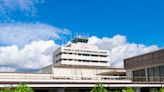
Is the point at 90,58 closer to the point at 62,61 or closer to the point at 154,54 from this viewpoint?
the point at 62,61

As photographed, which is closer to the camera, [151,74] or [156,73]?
[156,73]

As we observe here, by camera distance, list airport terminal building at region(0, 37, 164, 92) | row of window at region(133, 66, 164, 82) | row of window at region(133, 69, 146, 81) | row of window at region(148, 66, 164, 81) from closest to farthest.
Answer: airport terminal building at region(0, 37, 164, 92) → row of window at region(148, 66, 164, 81) → row of window at region(133, 66, 164, 82) → row of window at region(133, 69, 146, 81)

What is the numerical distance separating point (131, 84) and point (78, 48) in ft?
392

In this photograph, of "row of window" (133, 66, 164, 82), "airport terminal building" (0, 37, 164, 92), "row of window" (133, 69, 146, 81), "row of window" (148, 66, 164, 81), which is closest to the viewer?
"airport terminal building" (0, 37, 164, 92)

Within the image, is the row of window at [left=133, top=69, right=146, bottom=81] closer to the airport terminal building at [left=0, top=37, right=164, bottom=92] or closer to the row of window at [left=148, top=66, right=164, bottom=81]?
the airport terminal building at [left=0, top=37, right=164, bottom=92]

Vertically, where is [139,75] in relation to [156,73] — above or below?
below

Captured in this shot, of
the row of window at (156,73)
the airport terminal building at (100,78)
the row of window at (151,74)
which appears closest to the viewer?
the airport terminal building at (100,78)

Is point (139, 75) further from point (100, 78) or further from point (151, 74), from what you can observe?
point (100, 78)

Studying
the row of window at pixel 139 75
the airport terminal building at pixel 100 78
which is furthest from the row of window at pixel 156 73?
the row of window at pixel 139 75

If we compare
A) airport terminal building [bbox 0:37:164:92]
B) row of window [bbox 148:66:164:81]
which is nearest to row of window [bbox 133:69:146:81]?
airport terminal building [bbox 0:37:164:92]

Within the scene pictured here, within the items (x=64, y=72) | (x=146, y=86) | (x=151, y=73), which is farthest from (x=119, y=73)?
(x=146, y=86)

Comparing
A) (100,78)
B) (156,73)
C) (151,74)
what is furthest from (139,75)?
(100,78)

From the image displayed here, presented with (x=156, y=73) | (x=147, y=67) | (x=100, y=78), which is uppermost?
(x=147, y=67)

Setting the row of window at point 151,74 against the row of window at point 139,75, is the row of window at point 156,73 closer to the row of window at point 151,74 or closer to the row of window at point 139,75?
the row of window at point 151,74
